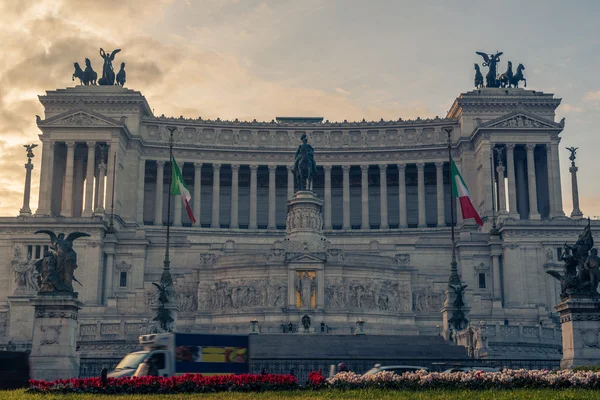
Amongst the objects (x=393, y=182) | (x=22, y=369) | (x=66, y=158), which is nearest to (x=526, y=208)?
(x=393, y=182)

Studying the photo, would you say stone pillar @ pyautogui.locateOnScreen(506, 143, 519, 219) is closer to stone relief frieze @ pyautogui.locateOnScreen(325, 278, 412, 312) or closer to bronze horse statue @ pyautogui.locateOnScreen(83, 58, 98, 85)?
stone relief frieze @ pyautogui.locateOnScreen(325, 278, 412, 312)

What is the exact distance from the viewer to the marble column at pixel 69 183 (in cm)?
9725

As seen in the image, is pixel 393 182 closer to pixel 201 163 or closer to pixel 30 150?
pixel 201 163

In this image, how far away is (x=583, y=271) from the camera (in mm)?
37562

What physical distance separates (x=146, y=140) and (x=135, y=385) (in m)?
80.3

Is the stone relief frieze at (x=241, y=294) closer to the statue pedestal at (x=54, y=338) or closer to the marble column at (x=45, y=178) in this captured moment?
the marble column at (x=45, y=178)

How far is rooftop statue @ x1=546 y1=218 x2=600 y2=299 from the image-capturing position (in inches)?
1464

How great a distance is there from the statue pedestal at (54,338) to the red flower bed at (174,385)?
10502 mm

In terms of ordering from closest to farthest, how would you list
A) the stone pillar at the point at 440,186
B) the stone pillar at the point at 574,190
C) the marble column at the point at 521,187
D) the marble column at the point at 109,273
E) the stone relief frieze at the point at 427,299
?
1. the stone relief frieze at the point at 427,299
2. the marble column at the point at 109,273
3. the stone pillar at the point at 574,190
4. the marble column at the point at 521,187
5. the stone pillar at the point at 440,186

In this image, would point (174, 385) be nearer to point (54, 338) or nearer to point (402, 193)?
point (54, 338)

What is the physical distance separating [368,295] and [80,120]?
45436mm

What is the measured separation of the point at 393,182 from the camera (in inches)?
4473

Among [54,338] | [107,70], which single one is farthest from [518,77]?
[54,338]

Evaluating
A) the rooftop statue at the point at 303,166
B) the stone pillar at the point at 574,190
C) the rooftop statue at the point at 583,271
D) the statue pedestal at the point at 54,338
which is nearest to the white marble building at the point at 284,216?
the stone pillar at the point at 574,190
